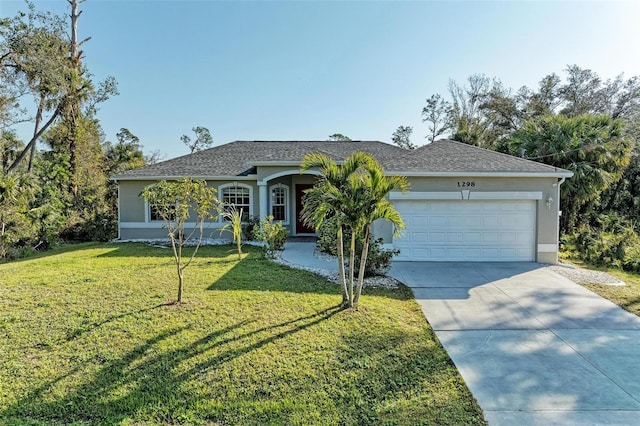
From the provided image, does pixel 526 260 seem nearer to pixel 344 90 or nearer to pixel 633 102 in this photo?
pixel 344 90

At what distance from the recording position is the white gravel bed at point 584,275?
9.04 m

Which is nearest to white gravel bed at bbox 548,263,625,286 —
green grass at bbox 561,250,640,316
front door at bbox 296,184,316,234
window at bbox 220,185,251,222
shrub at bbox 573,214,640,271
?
green grass at bbox 561,250,640,316

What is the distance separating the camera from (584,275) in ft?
31.8

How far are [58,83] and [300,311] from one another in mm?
20253

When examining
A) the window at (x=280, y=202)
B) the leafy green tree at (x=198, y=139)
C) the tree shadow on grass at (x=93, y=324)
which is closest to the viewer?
the tree shadow on grass at (x=93, y=324)

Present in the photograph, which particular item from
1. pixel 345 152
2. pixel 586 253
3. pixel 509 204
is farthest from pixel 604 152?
pixel 345 152

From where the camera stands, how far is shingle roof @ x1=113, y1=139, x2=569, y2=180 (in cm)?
1140

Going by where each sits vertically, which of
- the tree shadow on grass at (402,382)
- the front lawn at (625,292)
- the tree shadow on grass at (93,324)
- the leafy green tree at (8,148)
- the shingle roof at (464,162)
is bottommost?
the tree shadow on grass at (402,382)

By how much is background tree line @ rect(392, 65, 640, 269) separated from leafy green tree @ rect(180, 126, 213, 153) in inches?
950

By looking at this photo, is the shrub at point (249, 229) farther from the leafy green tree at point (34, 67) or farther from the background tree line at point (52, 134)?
the leafy green tree at point (34, 67)

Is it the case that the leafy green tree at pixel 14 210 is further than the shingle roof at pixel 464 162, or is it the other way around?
the leafy green tree at pixel 14 210

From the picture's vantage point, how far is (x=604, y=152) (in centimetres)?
1446

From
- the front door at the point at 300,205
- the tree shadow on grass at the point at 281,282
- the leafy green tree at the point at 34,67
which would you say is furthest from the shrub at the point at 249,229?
the leafy green tree at the point at 34,67

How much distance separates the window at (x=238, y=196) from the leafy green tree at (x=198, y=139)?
29886 millimetres
